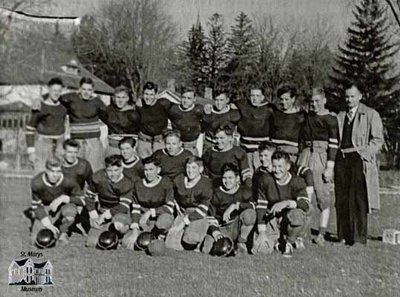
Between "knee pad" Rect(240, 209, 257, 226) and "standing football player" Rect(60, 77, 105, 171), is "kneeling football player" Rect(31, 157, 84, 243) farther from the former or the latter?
"knee pad" Rect(240, 209, 257, 226)

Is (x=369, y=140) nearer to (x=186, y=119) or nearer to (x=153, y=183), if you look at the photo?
(x=186, y=119)

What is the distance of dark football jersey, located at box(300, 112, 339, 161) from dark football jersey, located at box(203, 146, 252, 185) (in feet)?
1.05

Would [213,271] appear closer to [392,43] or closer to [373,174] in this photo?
[373,174]

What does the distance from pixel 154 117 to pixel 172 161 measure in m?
0.25

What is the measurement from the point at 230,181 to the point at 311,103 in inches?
22.8

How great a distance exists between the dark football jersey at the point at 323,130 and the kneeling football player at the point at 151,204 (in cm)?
76

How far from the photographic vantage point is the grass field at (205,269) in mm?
3955

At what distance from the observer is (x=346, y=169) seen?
4141 mm

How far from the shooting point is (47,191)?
163 inches

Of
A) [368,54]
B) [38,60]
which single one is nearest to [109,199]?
[38,60]

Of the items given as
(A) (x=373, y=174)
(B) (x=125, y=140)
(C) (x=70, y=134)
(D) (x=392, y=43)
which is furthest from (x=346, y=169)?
(C) (x=70, y=134)

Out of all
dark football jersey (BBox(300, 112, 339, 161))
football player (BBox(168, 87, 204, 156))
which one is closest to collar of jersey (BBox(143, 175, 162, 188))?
football player (BBox(168, 87, 204, 156))

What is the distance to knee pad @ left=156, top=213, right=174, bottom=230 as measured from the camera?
4.14m

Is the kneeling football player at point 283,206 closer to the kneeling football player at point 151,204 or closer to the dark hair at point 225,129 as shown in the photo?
the dark hair at point 225,129
